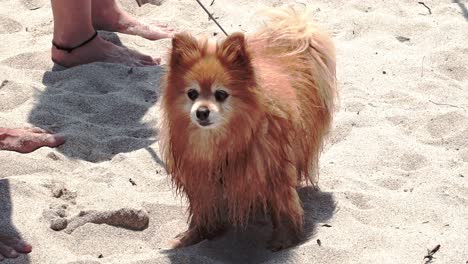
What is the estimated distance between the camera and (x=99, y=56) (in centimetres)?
531

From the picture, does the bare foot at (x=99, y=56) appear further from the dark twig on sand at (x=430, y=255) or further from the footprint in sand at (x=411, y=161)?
the dark twig on sand at (x=430, y=255)

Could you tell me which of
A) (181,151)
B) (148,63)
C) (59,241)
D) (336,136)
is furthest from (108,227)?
(148,63)

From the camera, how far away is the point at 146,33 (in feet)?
18.8

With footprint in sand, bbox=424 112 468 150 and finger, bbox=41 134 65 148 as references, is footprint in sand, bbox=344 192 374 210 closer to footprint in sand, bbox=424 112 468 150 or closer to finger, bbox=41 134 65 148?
footprint in sand, bbox=424 112 468 150

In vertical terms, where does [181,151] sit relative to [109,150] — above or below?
above

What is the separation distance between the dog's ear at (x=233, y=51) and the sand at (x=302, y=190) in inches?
Answer: 31.0

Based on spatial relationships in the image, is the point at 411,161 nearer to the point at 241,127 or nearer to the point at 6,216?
the point at 241,127

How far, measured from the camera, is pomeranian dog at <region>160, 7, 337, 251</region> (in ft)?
10.3

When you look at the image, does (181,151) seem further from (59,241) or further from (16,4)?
(16,4)

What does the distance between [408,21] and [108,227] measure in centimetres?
310

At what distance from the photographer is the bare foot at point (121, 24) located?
18.8 ft

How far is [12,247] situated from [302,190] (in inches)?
53.2

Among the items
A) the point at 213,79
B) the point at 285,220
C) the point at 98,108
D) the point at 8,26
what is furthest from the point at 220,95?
the point at 8,26

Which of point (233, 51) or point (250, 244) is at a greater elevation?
point (233, 51)
